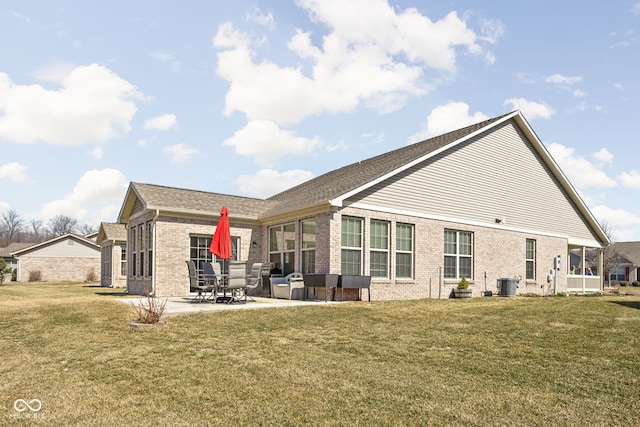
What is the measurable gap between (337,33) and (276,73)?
7.40ft

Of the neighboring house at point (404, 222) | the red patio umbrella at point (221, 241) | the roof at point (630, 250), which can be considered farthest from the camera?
the roof at point (630, 250)

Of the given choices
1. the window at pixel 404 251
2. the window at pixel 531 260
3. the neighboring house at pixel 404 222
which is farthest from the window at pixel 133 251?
the window at pixel 531 260

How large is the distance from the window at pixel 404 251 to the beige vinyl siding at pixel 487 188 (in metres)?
0.70

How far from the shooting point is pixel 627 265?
189 ft

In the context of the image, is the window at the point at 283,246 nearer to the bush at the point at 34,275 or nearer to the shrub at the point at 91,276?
the shrub at the point at 91,276

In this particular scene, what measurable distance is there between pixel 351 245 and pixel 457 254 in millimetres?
5246

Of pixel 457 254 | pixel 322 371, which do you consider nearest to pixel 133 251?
pixel 457 254

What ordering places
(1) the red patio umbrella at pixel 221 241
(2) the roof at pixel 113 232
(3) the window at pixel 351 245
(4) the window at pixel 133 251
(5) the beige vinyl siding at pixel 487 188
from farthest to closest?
1. (2) the roof at pixel 113 232
2. (4) the window at pixel 133 251
3. (5) the beige vinyl siding at pixel 487 188
4. (3) the window at pixel 351 245
5. (1) the red patio umbrella at pixel 221 241

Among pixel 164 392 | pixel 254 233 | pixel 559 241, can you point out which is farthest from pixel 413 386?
pixel 559 241

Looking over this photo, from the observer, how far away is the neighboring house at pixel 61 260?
42938 millimetres

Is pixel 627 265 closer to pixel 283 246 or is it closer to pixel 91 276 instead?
pixel 283 246

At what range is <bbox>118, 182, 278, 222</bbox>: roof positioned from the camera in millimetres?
16547

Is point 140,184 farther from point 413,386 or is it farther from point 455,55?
point 413,386

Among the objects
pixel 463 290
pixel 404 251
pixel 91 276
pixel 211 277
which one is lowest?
pixel 91 276
